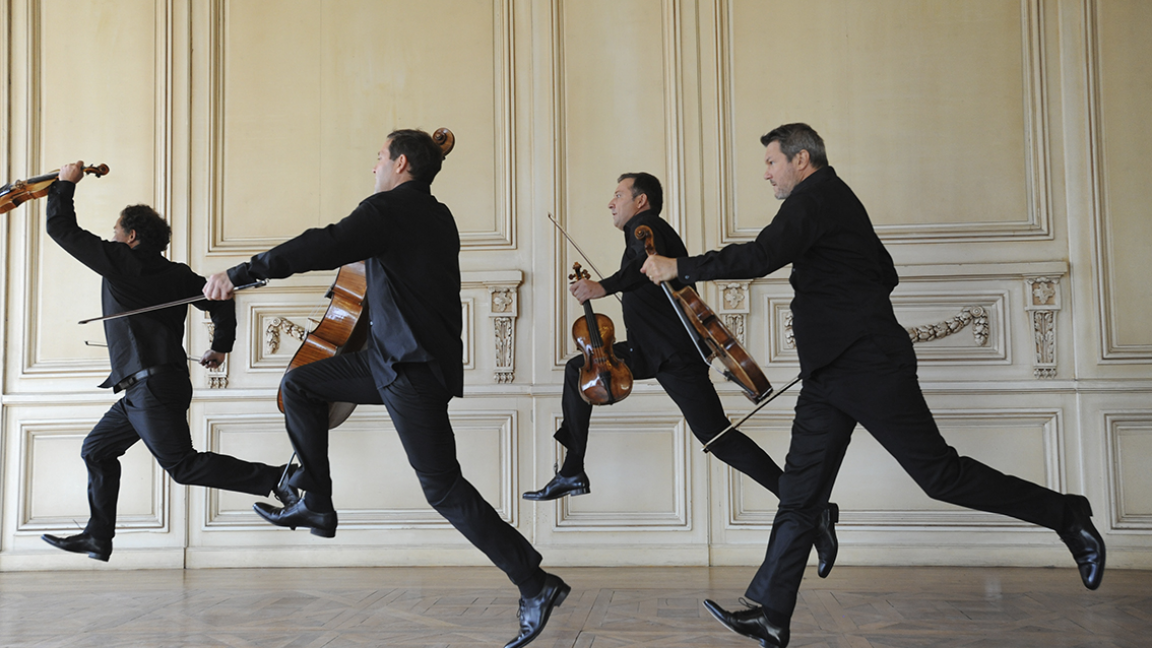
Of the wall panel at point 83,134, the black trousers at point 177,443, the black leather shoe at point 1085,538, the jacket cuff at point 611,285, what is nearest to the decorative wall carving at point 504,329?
the jacket cuff at point 611,285

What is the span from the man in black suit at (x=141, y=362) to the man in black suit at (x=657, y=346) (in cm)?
162

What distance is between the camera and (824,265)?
295 centimetres

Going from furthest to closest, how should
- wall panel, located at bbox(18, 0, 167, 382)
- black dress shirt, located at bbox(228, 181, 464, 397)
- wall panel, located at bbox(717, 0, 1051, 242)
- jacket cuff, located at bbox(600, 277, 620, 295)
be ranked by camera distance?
wall panel, located at bbox(18, 0, 167, 382)
wall panel, located at bbox(717, 0, 1051, 242)
jacket cuff, located at bbox(600, 277, 620, 295)
black dress shirt, located at bbox(228, 181, 464, 397)

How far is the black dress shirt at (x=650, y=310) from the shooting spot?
3.97m

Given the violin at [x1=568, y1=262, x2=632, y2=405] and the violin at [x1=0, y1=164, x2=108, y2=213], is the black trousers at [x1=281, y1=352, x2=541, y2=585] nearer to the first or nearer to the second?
the violin at [x1=568, y1=262, x2=632, y2=405]

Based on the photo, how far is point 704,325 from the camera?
371cm

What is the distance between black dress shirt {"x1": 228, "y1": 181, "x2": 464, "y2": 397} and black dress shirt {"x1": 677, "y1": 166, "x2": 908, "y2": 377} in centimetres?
82

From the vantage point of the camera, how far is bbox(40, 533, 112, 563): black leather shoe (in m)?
4.34

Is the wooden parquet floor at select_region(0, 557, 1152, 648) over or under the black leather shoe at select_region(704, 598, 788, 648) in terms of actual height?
under

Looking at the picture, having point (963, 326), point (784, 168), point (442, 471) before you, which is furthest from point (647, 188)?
point (963, 326)

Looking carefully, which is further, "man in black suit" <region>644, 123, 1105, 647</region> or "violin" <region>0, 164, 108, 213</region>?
"violin" <region>0, 164, 108, 213</region>

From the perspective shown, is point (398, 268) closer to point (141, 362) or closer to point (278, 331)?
point (141, 362)

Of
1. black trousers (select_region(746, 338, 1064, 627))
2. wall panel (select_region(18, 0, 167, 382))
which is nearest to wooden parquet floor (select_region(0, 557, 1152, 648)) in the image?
black trousers (select_region(746, 338, 1064, 627))

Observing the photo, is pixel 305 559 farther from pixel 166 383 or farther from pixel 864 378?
pixel 864 378
